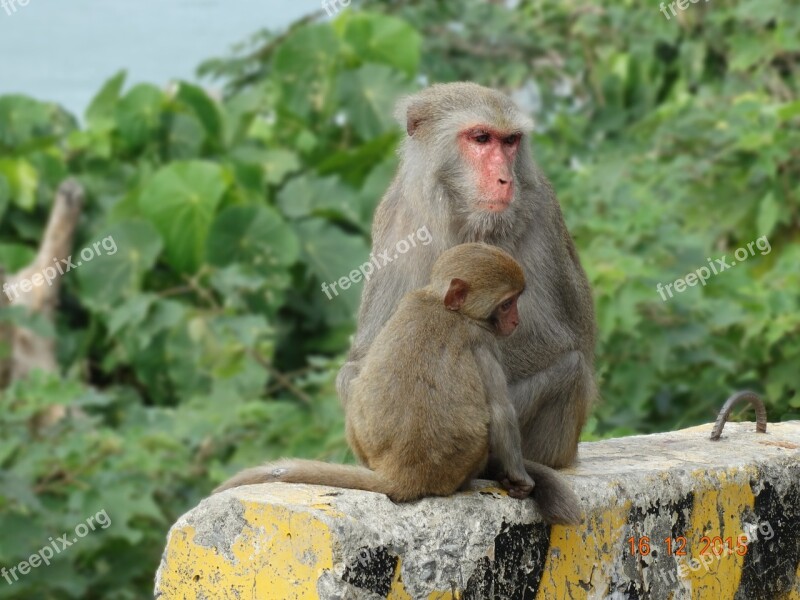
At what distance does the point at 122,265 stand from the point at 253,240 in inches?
43.1

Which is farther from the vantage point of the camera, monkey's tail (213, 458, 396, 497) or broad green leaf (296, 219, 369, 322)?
broad green leaf (296, 219, 369, 322)

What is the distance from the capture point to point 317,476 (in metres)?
3.23

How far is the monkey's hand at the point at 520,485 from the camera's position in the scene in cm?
326

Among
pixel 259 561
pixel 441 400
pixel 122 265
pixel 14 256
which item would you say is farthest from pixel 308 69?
pixel 259 561

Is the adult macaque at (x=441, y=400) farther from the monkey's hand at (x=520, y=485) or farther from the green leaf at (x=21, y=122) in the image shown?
the green leaf at (x=21, y=122)

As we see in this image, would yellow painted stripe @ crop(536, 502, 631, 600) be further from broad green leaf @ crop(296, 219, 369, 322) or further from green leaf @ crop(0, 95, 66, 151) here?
green leaf @ crop(0, 95, 66, 151)

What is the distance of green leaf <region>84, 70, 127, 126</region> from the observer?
11.7m

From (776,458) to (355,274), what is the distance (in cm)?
573

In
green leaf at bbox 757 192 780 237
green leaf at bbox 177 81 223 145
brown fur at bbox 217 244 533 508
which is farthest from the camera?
green leaf at bbox 177 81 223 145

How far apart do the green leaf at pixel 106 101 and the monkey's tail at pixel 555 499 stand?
30.0 ft

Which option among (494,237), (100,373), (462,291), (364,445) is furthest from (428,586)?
(100,373)

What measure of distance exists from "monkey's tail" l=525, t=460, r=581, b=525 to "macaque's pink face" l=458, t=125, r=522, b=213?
3.25ft

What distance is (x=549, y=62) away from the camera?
12.9 meters

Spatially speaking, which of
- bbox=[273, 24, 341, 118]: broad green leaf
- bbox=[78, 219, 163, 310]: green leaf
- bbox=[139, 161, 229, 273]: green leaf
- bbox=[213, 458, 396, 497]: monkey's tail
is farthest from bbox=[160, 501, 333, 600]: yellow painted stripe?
bbox=[273, 24, 341, 118]: broad green leaf
